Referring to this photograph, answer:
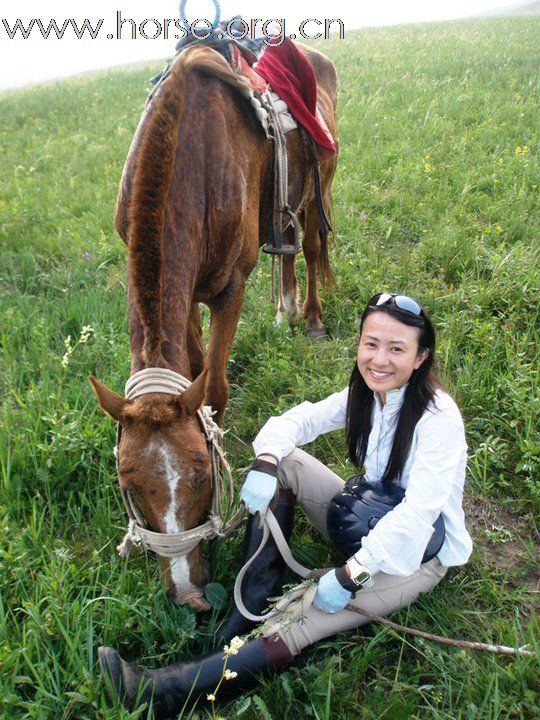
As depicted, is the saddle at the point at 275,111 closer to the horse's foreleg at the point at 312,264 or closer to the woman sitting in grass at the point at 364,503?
the horse's foreleg at the point at 312,264

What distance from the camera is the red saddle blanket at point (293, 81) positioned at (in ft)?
12.2

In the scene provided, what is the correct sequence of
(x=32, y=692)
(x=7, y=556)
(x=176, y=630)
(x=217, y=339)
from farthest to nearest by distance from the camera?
(x=217, y=339) < (x=7, y=556) < (x=176, y=630) < (x=32, y=692)

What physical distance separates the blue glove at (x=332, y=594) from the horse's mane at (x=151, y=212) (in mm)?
992

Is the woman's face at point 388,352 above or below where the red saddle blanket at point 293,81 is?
below

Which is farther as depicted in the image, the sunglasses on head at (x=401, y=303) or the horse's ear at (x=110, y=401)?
the sunglasses on head at (x=401, y=303)

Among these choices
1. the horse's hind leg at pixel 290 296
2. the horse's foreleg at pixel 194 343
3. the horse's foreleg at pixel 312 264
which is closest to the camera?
the horse's foreleg at pixel 194 343

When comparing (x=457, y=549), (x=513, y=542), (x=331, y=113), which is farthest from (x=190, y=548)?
(x=331, y=113)

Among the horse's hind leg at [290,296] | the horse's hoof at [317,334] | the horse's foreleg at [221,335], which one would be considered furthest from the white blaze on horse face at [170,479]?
the horse's hind leg at [290,296]

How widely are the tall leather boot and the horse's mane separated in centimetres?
Answer: 107

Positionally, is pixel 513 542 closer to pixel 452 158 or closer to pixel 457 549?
pixel 457 549

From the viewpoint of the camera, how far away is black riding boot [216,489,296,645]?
2.15m

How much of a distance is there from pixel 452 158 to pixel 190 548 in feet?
18.9

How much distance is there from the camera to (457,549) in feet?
7.20

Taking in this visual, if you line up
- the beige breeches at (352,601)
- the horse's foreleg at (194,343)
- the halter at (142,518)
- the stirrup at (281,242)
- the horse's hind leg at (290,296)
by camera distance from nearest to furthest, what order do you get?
the halter at (142,518), the beige breeches at (352,601), the horse's foreleg at (194,343), the stirrup at (281,242), the horse's hind leg at (290,296)
